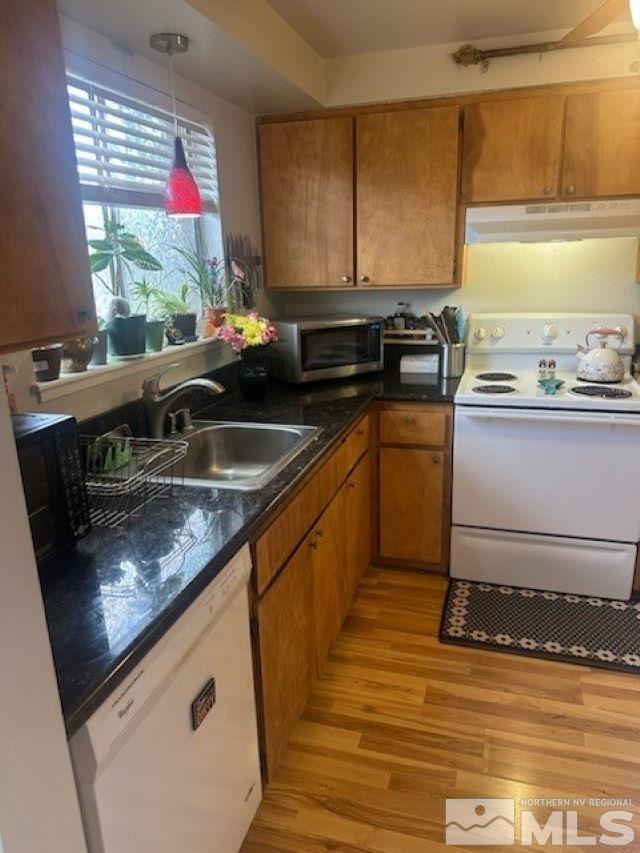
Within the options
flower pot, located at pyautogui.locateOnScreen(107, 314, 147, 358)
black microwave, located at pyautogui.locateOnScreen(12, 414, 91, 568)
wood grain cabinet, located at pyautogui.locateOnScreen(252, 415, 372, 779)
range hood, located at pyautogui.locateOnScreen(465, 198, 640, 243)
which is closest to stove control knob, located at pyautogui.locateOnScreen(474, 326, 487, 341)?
range hood, located at pyautogui.locateOnScreen(465, 198, 640, 243)

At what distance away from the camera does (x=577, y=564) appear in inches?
102

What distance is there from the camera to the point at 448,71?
262 centimetres

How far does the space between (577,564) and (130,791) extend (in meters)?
2.15

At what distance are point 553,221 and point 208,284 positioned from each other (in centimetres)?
148

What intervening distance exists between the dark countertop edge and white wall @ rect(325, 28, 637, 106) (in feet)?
6.37

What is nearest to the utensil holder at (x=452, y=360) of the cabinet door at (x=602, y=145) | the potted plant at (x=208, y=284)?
the cabinet door at (x=602, y=145)

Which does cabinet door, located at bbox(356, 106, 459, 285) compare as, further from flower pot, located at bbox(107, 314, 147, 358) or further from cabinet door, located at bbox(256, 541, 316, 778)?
cabinet door, located at bbox(256, 541, 316, 778)

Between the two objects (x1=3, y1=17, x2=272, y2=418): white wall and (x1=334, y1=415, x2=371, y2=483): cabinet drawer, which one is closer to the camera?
(x1=3, y1=17, x2=272, y2=418): white wall

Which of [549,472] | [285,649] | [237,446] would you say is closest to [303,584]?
[285,649]

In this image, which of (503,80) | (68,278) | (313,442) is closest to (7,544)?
(68,278)

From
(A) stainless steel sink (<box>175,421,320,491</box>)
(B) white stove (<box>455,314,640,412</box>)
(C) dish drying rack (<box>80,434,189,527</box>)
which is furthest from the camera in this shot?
(B) white stove (<box>455,314,640,412</box>)

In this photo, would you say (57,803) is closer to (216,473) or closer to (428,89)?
(216,473)

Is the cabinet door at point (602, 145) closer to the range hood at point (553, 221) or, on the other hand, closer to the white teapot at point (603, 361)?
the range hood at point (553, 221)

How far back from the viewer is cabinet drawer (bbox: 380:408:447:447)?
263 centimetres
